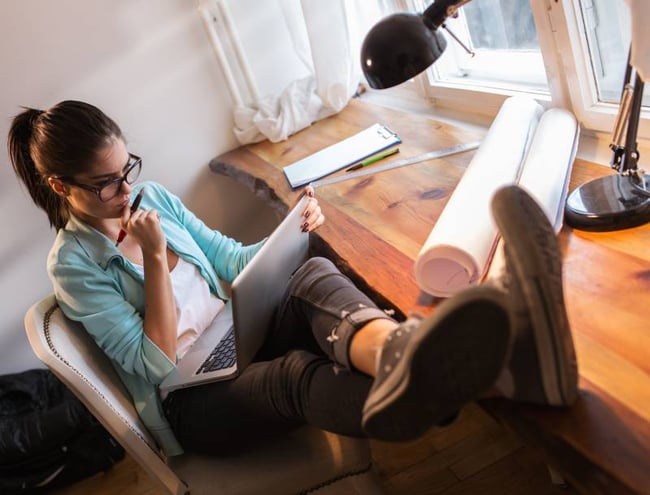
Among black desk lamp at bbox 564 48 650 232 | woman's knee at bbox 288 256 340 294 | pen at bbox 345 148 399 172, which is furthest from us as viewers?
pen at bbox 345 148 399 172

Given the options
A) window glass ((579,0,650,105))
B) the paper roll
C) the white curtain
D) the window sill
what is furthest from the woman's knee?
the white curtain

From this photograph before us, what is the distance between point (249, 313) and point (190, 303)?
374mm

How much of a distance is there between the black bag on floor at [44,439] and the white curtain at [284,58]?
1.11 metres

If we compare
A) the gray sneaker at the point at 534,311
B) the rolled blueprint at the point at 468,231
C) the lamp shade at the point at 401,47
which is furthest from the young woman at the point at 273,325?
the lamp shade at the point at 401,47

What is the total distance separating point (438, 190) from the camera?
3.99ft

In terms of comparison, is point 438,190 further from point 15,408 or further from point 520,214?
point 15,408

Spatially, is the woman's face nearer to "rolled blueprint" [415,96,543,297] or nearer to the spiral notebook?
the spiral notebook

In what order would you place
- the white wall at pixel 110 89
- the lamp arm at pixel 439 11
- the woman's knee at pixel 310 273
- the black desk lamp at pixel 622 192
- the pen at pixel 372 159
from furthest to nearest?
the white wall at pixel 110 89
the pen at pixel 372 159
the woman's knee at pixel 310 273
the black desk lamp at pixel 622 192
the lamp arm at pixel 439 11

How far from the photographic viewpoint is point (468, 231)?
0.81 meters

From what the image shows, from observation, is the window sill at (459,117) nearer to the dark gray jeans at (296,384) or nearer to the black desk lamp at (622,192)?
the black desk lamp at (622,192)

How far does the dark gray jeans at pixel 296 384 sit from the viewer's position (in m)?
0.83

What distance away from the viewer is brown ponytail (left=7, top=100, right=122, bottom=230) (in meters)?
1.07

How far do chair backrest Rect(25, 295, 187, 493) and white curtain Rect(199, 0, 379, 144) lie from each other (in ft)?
3.58

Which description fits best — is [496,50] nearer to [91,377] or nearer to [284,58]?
[284,58]
